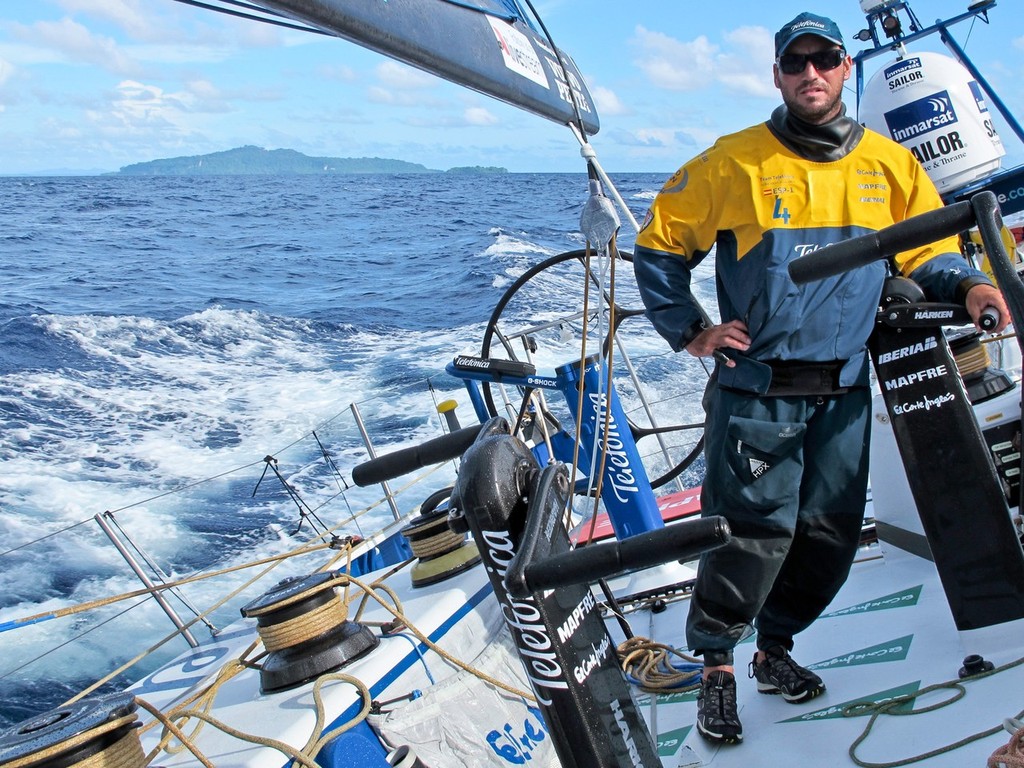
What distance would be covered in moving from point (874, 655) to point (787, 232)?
3.28 ft

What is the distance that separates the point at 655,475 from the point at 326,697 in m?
4.99

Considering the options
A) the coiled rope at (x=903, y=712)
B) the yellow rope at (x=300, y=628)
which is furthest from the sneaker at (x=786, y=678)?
the yellow rope at (x=300, y=628)

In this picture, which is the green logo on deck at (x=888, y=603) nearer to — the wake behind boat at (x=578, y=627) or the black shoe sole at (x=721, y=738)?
the wake behind boat at (x=578, y=627)

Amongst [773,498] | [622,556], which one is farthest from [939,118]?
[622,556]

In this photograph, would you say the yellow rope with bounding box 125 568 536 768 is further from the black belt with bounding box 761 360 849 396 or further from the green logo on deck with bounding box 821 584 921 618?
the green logo on deck with bounding box 821 584 921 618

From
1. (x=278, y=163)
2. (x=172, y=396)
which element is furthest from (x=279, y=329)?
(x=278, y=163)

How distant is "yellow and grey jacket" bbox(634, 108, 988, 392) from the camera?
1.91 m

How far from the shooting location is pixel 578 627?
132 centimetres

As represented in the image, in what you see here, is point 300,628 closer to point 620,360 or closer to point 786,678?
point 786,678

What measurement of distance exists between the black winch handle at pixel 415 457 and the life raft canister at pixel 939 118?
10.6ft

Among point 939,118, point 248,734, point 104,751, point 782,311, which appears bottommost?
point 248,734

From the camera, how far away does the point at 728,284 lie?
2.01 m

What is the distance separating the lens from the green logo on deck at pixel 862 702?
1.91 metres

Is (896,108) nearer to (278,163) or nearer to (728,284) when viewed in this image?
(728,284)
